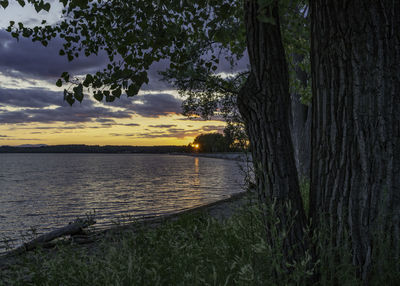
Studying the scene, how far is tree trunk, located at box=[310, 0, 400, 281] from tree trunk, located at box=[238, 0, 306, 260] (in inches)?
19.9

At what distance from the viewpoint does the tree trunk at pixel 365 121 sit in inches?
127

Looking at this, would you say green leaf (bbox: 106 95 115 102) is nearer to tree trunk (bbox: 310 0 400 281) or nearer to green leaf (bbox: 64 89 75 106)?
green leaf (bbox: 64 89 75 106)

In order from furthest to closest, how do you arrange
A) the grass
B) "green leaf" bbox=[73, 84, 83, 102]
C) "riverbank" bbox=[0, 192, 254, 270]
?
"riverbank" bbox=[0, 192, 254, 270] < "green leaf" bbox=[73, 84, 83, 102] < the grass

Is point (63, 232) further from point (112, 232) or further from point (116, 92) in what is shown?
point (116, 92)

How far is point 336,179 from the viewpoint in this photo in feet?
11.0

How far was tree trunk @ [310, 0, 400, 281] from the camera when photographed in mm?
3225

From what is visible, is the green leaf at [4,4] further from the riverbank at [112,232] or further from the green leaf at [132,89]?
the riverbank at [112,232]

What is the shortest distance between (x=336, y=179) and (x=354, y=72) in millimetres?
1228

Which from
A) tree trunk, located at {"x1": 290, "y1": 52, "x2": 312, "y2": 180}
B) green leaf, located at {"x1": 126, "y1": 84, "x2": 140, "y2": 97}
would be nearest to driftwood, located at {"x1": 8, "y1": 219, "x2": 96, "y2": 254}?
green leaf, located at {"x1": 126, "y1": 84, "x2": 140, "y2": 97}

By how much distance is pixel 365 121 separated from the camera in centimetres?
325

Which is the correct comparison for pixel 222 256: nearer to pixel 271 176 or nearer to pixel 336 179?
pixel 271 176

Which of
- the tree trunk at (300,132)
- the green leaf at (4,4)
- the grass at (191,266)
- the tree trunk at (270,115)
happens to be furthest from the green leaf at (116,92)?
the tree trunk at (300,132)

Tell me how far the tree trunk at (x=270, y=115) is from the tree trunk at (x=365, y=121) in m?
0.50

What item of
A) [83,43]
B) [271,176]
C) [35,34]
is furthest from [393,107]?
[35,34]
